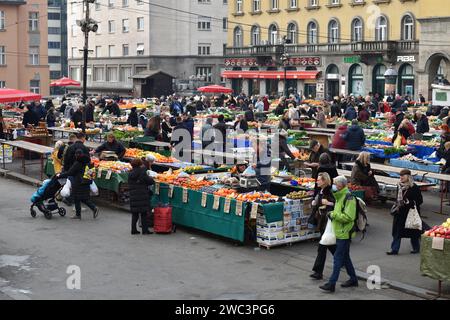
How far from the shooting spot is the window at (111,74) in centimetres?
9404

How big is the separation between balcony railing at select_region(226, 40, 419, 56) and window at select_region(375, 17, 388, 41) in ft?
4.09

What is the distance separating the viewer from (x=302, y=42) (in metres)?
71.6

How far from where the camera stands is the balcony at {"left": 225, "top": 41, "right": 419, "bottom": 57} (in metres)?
60.3

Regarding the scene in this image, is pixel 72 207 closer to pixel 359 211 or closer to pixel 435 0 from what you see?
pixel 359 211

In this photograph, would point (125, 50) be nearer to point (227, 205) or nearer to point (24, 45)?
point (24, 45)

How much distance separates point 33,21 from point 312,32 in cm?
2546

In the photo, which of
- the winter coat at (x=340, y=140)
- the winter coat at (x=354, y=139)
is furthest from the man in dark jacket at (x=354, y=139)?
the winter coat at (x=340, y=140)

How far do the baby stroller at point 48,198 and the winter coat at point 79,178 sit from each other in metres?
0.29

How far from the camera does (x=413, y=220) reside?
572 inches

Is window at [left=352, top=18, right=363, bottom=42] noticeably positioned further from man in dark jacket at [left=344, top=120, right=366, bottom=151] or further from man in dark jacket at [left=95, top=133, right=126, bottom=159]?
man in dark jacket at [left=95, top=133, right=126, bottom=159]

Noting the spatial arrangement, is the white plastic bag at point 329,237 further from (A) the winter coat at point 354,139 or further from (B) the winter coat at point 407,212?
(A) the winter coat at point 354,139

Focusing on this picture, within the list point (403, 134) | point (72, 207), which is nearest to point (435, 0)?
point (403, 134)

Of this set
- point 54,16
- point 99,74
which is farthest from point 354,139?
point 54,16

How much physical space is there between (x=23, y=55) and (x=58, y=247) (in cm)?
5976
